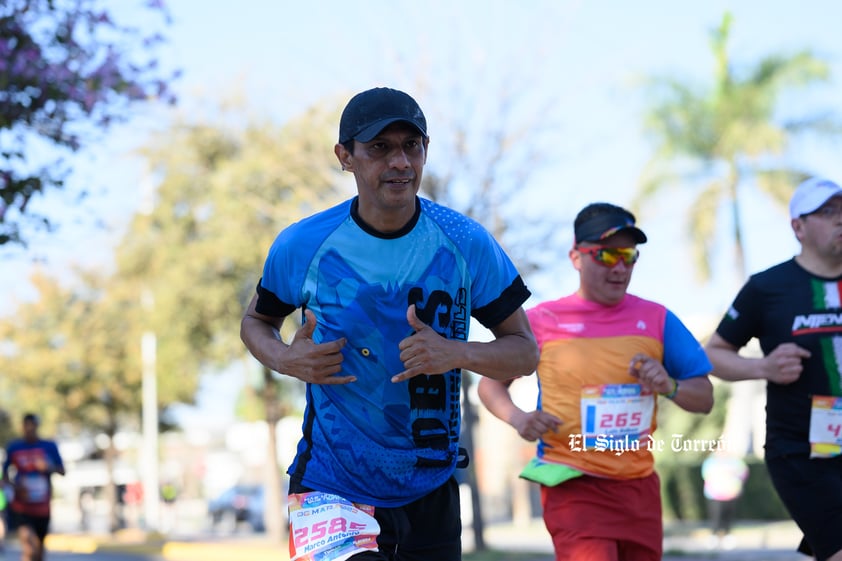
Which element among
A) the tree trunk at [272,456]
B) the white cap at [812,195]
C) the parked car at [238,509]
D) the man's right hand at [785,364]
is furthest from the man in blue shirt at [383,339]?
the parked car at [238,509]

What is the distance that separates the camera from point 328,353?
12.7 ft

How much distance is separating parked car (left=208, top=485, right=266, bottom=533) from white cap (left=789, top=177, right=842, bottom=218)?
3496cm

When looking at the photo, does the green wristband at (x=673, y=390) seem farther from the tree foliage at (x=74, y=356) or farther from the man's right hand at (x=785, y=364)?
the tree foliage at (x=74, y=356)

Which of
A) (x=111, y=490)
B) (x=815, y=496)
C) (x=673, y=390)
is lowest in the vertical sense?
(x=111, y=490)

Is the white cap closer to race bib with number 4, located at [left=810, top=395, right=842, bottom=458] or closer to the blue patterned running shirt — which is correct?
race bib with number 4, located at [left=810, top=395, right=842, bottom=458]

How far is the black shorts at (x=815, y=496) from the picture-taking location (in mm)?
Result: 5711

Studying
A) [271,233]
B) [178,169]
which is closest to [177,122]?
[178,169]

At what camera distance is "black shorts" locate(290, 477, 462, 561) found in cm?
412

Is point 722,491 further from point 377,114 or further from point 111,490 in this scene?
point 111,490

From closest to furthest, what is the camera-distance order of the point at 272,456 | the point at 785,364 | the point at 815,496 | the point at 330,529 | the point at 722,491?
1. the point at 330,529
2. the point at 815,496
3. the point at 785,364
4. the point at 722,491
5. the point at 272,456

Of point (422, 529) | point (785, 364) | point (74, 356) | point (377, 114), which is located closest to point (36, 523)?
point (785, 364)

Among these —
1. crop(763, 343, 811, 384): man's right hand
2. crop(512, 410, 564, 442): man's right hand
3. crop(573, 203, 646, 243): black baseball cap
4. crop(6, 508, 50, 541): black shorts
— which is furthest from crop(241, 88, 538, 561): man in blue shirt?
crop(6, 508, 50, 541): black shorts

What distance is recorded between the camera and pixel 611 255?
5.99 metres

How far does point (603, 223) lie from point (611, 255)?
156 mm
